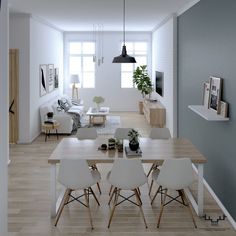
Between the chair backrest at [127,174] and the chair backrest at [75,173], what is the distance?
28 centimetres

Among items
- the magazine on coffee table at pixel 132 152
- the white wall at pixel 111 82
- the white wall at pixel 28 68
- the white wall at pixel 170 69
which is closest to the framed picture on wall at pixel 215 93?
the magazine on coffee table at pixel 132 152

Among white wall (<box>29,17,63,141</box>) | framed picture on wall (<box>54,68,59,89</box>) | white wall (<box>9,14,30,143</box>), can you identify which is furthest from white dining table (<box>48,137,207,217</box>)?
framed picture on wall (<box>54,68,59,89</box>)

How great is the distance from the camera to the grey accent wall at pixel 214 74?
177 inches

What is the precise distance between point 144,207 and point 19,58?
526 cm

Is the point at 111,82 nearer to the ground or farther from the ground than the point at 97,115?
farther from the ground

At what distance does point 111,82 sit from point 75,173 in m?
10.7

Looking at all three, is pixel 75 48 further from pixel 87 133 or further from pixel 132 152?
pixel 132 152

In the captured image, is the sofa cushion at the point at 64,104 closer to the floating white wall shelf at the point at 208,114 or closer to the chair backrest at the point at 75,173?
the floating white wall shelf at the point at 208,114

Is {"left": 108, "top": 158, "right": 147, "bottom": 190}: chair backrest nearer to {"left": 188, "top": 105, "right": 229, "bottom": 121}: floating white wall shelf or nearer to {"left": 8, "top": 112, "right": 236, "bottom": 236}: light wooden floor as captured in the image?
{"left": 8, "top": 112, "right": 236, "bottom": 236}: light wooden floor

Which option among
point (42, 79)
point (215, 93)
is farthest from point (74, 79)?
point (215, 93)

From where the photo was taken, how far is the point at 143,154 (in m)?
4.65

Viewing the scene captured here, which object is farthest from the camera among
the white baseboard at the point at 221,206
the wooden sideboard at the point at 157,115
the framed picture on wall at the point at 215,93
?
the wooden sideboard at the point at 157,115

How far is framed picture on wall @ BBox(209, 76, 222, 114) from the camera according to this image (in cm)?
490

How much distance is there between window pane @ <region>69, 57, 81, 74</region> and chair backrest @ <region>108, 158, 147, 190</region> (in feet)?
35.6
